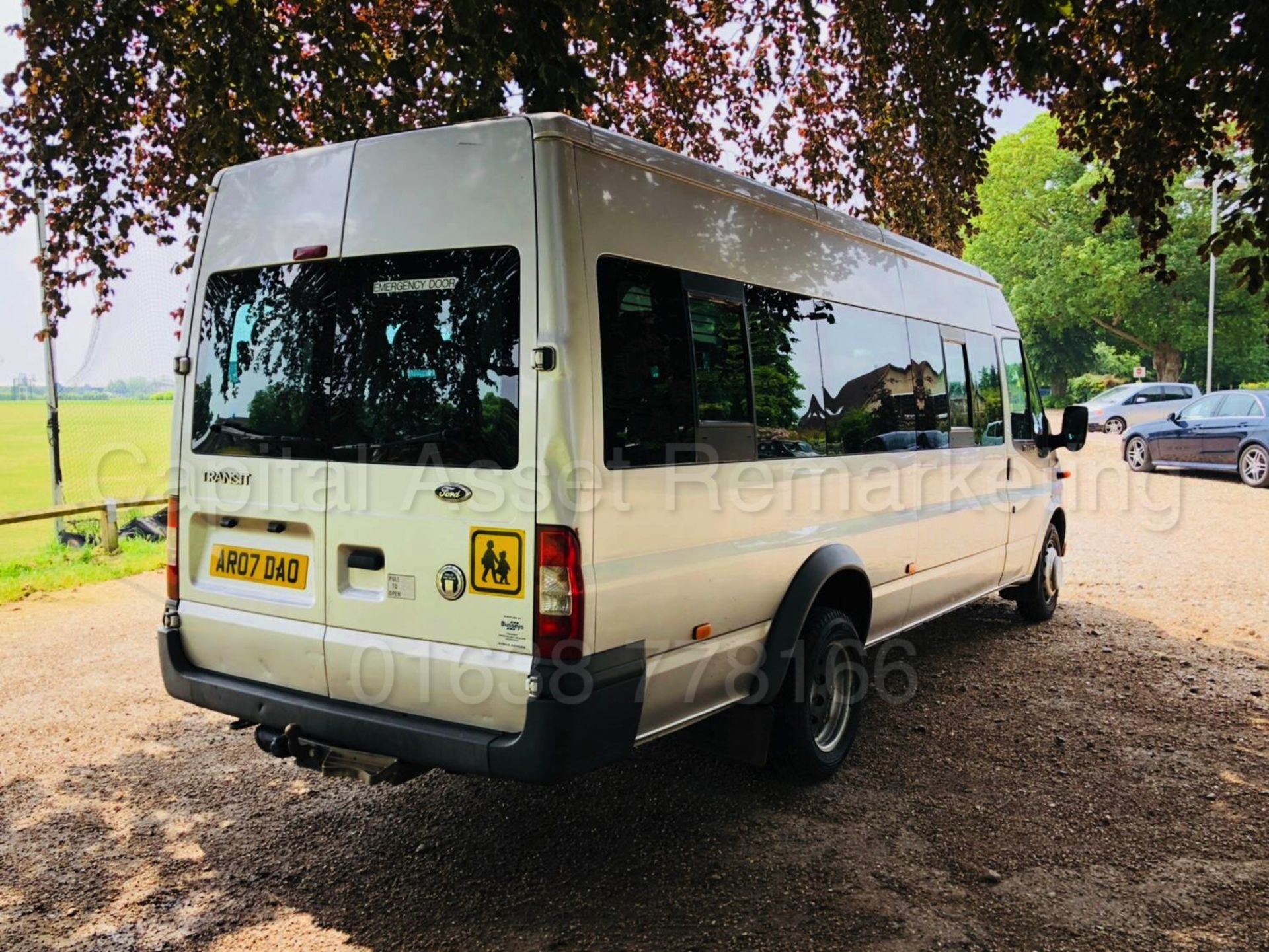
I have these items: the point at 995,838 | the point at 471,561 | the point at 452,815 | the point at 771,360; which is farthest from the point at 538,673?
the point at 995,838

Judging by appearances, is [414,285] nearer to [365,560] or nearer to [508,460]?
[508,460]

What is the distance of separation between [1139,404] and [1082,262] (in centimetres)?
1671

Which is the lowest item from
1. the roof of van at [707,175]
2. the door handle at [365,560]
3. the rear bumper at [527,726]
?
the rear bumper at [527,726]

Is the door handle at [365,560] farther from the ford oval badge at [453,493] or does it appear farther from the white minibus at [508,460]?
the ford oval badge at [453,493]

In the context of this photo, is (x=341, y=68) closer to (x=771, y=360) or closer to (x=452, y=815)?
(x=771, y=360)

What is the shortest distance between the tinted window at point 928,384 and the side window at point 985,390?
506 mm

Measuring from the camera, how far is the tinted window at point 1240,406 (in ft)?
51.8

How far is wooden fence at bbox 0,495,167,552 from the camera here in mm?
9188

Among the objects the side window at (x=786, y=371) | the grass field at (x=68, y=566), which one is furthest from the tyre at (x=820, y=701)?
the grass field at (x=68, y=566)

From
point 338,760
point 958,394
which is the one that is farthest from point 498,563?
point 958,394

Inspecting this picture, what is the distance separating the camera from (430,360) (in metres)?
3.22

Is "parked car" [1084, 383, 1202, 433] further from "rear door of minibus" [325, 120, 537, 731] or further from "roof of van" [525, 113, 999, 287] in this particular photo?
"rear door of minibus" [325, 120, 537, 731]

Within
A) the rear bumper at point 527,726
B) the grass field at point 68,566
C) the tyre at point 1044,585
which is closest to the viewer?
the rear bumper at point 527,726

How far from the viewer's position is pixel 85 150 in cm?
671
